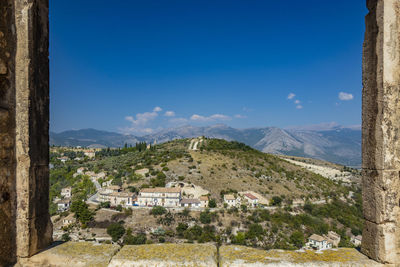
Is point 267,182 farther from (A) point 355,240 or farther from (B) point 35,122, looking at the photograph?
Answer: (B) point 35,122

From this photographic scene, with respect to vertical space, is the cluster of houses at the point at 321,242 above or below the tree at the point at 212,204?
below

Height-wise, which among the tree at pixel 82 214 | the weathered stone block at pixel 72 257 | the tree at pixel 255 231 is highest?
the weathered stone block at pixel 72 257

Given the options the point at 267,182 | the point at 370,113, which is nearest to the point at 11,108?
the point at 370,113

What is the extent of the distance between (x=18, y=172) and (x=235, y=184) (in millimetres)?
38793

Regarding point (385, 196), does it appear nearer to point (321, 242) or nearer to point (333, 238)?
point (321, 242)

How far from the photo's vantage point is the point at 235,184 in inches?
1560

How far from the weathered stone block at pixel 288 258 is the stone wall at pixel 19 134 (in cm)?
256

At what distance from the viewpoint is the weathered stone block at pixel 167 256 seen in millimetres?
2635

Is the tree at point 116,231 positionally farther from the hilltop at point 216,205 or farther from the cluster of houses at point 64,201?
the cluster of houses at point 64,201

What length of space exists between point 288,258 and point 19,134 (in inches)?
148

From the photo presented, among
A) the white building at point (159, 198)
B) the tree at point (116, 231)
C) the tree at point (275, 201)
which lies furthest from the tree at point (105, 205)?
the tree at point (275, 201)

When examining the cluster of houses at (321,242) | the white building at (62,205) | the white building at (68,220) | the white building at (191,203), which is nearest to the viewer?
the cluster of houses at (321,242)

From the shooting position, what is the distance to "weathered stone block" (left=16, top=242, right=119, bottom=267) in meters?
2.71

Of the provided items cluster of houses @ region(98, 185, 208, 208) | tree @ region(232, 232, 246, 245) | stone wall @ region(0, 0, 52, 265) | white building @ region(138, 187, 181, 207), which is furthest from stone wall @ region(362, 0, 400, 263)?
white building @ region(138, 187, 181, 207)
